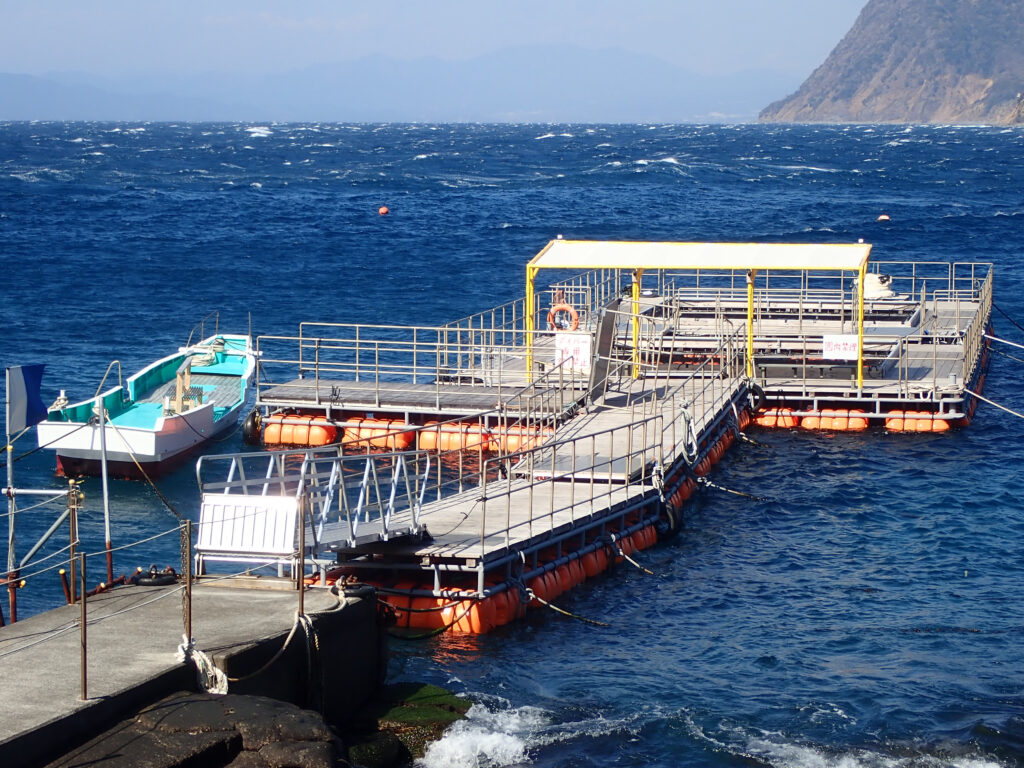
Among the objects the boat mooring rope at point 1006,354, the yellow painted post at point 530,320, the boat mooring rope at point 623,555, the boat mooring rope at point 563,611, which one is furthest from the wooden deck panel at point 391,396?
the boat mooring rope at point 1006,354

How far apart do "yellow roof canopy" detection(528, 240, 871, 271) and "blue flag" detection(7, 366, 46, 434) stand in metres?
17.3

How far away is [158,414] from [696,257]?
13.7 metres

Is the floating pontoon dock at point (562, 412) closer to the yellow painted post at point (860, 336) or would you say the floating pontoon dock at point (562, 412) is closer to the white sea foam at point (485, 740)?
the yellow painted post at point (860, 336)

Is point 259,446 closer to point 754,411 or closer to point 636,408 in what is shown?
point 636,408

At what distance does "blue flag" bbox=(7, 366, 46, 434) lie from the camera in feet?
56.0

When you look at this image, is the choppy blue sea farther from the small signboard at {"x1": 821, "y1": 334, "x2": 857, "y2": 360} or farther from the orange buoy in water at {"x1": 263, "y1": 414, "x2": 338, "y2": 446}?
the small signboard at {"x1": 821, "y1": 334, "x2": 857, "y2": 360}

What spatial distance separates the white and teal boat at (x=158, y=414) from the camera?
29359 mm

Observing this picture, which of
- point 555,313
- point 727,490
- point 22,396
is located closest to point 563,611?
point 22,396

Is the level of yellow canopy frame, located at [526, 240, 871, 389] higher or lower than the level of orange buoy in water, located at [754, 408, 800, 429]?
higher

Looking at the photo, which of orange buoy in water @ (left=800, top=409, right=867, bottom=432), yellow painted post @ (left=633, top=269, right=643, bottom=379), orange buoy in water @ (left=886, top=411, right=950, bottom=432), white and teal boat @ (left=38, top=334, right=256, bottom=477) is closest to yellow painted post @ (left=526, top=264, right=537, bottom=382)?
yellow painted post @ (left=633, top=269, right=643, bottom=379)

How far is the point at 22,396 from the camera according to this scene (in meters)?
17.2

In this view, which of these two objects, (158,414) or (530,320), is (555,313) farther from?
(158,414)

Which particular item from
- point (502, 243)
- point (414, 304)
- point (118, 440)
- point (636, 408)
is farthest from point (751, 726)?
point (502, 243)

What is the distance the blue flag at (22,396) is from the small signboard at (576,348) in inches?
636
